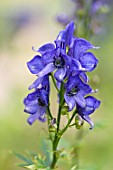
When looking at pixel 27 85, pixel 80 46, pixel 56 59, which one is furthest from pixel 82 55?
pixel 27 85

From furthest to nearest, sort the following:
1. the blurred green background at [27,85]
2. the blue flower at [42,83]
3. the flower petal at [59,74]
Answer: the blurred green background at [27,85] → the blue flower at [42,83] → the flower petal at [59,74]

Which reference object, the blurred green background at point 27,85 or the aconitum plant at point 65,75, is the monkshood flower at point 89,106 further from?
the blurred green background at point 27,85

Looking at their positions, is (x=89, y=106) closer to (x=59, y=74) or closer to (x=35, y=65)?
(x=59, y=74)

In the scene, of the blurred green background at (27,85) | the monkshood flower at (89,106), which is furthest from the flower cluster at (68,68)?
the blurred green background at (27,85)

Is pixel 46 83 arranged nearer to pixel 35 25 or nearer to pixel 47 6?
pixel 35 25

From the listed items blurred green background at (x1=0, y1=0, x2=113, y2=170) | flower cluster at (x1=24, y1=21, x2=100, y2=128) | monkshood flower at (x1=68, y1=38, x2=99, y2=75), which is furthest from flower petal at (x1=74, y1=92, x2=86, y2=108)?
blurred green background at (x1=0, y1=0, x2=113, y2=170)

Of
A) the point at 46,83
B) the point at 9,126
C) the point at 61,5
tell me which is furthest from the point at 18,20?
the point at 46,83
